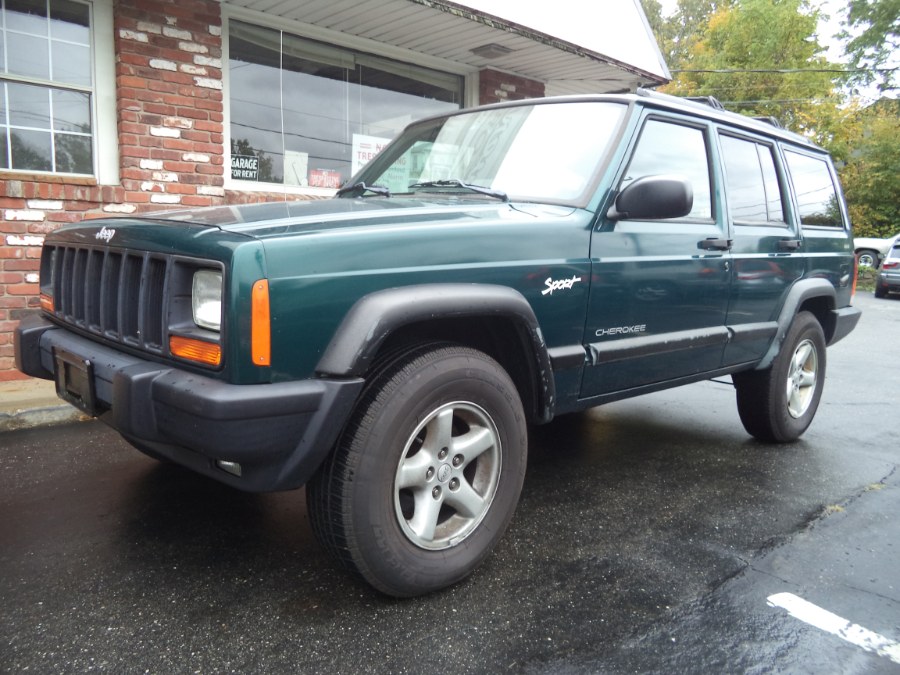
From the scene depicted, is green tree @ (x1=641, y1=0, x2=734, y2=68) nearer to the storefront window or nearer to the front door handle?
the storefront window

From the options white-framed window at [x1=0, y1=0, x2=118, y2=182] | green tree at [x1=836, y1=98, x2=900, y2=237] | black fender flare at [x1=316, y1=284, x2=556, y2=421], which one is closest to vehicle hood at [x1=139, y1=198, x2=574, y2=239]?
black fender flare at [x1=316, y1=284, x2=556, y2=421]

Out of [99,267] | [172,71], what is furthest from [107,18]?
[99,267]

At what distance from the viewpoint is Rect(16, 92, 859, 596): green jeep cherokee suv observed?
6.57 ft

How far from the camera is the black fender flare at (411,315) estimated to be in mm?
2037

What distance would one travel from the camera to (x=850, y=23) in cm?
2227

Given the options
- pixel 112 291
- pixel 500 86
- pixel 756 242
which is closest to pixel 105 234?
pixel 112 291

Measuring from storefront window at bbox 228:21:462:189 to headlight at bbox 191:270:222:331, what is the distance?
466cm

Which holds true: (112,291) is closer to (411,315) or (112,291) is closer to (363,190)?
(411,315)

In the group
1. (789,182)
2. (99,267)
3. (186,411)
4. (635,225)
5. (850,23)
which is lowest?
(186,411)

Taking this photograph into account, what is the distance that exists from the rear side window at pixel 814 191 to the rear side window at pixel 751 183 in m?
0.25

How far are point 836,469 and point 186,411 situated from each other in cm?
361

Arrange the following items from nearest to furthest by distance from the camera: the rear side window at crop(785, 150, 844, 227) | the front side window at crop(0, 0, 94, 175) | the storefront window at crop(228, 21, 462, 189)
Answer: the rear side window at crop(785, 150, 844, 227), the front side window at crop(0, 0, 94, 175), the storefront window at crop(228, 21, 462, 189)

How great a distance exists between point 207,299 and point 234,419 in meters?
0.41

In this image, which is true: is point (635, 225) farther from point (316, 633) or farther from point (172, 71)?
point (172, 71)
